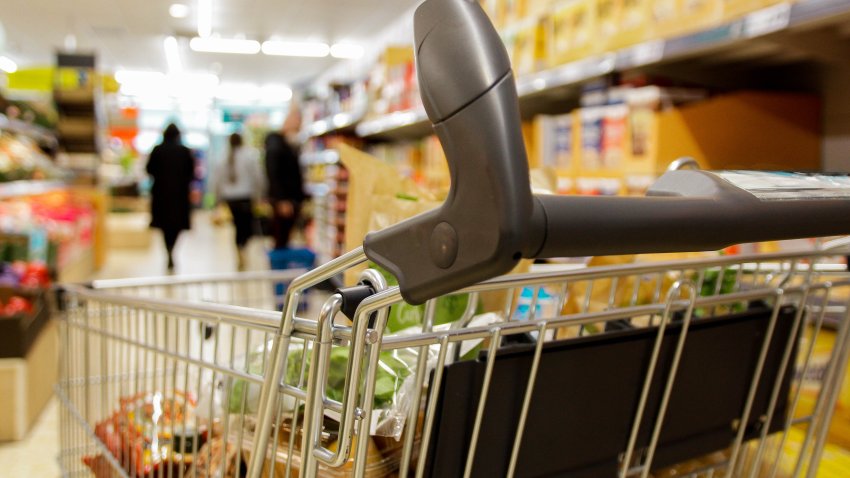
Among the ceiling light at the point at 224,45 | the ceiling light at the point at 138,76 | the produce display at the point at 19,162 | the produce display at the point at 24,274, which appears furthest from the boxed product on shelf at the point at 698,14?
the ceiling light at the point at 138,76

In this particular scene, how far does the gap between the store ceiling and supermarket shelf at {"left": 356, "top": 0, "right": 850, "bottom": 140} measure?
7.50 meters

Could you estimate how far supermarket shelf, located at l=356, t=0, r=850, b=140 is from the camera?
1.49m

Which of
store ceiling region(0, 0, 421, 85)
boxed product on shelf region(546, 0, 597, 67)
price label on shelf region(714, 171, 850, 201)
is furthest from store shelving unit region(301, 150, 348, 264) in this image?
price label on shelf region(714, 171, 850, 201)

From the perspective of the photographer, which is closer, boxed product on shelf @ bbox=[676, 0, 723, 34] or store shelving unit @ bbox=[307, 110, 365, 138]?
boxed product on shelf @ bbox=[676, 0, 723, 34]

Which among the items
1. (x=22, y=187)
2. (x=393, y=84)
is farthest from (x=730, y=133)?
(x=22, y=187)

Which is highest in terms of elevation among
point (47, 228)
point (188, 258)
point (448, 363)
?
point (448, 363)

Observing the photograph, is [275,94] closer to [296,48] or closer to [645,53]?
[296,48]

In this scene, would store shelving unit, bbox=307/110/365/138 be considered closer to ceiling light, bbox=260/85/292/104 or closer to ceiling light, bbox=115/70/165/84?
ceiling light, bbox=115/70/165/84

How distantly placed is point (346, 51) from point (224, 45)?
2274 millimetres

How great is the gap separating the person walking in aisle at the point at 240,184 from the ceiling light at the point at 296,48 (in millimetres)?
5665

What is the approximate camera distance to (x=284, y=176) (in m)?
7.13

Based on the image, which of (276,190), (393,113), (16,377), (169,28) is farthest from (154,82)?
(16,377)

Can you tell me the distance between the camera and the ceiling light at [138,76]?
1708cm

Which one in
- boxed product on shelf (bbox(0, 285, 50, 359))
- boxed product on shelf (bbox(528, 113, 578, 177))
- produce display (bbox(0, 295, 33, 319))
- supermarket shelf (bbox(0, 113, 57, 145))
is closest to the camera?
boxed product on shelf (bbox(528, 113, 578, 177))
